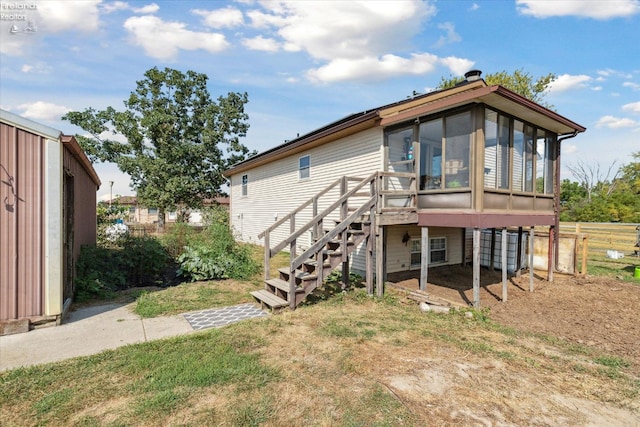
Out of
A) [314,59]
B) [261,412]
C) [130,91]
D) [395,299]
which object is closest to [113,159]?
[130,91]

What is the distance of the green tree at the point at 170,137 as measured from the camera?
23297 mm

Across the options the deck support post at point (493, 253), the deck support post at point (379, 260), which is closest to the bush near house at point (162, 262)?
the deck support post at point (379, 260)

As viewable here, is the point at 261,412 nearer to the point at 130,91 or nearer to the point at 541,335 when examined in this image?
the point at 541,335

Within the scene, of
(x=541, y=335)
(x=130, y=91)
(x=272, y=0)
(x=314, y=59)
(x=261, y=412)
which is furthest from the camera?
(x=130, y=91)

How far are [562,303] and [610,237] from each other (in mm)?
9783

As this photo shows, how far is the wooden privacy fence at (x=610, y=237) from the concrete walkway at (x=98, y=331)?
14.8 m

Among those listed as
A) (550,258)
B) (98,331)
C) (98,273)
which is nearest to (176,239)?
(98,273)

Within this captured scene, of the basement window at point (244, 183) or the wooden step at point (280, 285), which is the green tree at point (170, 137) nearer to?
the basement window at point (244, 183)

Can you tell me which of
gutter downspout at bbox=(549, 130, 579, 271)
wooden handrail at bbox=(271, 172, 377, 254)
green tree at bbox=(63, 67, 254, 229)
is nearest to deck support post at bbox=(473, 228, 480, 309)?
wooden handrail at bbox=(271, 172, 377, 254)

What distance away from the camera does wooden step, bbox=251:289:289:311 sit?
5.77 metres

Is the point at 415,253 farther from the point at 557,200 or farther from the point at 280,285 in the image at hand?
the point at 280,285

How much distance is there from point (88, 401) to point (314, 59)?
589 inches

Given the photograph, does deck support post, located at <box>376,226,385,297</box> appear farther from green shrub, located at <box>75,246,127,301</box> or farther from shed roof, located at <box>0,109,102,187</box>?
shed roof, located at <box>0,109,102,187</box>

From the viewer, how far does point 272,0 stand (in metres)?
8.07
